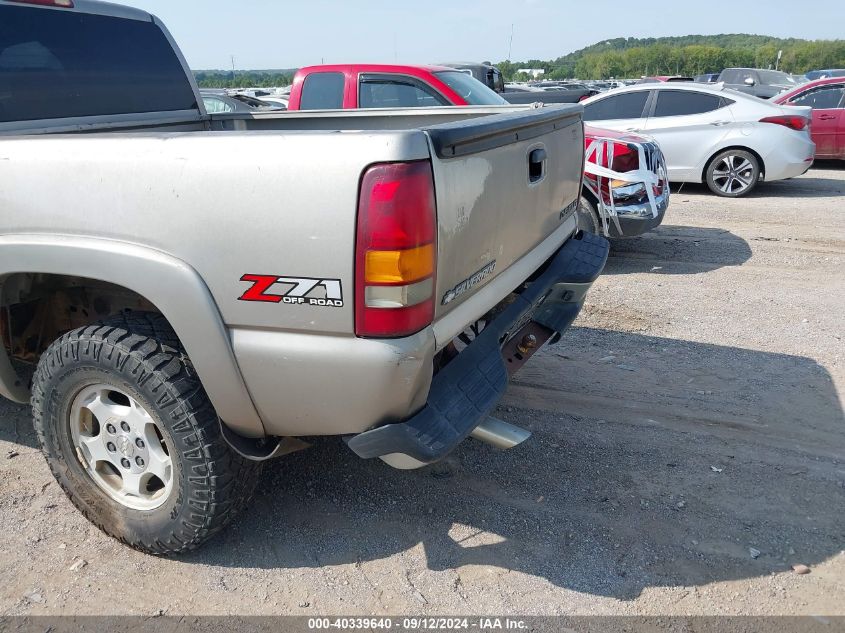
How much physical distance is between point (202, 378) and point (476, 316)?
995 millimetres

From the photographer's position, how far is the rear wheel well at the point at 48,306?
286 centimetres

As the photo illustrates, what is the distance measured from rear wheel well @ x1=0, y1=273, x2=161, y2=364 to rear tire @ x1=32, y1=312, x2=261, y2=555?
9.0 inches

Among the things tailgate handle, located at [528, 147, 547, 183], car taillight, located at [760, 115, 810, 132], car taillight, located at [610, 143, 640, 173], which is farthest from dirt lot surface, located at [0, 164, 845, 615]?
car taillight, located at [760, 115, 810, 132]

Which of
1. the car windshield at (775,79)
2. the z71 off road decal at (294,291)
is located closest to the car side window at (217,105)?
the z71 off road decal at (294,291)

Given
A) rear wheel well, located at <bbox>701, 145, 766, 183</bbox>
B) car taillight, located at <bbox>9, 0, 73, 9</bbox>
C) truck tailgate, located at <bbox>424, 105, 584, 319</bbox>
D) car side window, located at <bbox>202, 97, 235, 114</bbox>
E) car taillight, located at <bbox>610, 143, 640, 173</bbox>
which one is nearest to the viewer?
truck tailgate, located at <bbox>424, 105, 584, 319</bbox>

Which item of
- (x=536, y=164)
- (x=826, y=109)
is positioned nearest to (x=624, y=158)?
(x=536, y=164)

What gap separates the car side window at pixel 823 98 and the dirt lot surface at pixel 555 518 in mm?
9909

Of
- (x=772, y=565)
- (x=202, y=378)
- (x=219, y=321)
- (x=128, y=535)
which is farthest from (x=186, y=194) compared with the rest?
(x=772, y=565)

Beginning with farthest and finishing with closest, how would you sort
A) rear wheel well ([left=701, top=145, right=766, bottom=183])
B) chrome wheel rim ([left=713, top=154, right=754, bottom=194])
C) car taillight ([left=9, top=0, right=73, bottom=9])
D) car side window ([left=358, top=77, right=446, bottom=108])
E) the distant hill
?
the distant hill
chrome wheel rim ([left=713, top=154, right=754, bottom=194])
rear wheel well ([left=701, top=145, right=766, bottom=183])
car side window ([left=358, top=77, right=446, bottom=108])
car taillight ([left=9, top=0, right=73, bottom=9])

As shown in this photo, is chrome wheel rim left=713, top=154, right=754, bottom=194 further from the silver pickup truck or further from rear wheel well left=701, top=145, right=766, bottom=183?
the silver pickup truck

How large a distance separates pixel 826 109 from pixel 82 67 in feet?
42.3

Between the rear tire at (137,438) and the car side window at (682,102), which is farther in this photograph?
the car side window at (682,102)

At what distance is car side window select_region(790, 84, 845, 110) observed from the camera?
12516 mm

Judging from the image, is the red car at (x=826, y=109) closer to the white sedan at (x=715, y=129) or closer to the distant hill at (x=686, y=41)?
the white sedan at (x=715, y=129)
